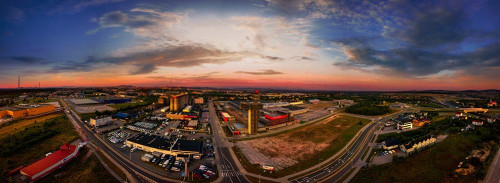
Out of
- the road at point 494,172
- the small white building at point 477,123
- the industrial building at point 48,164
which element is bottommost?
the road at point 494,172

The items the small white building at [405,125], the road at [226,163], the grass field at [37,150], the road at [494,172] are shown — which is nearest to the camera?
the road at [494,172]

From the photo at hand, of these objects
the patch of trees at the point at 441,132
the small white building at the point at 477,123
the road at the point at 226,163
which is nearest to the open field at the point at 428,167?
the patch of trees at the point at 441,132

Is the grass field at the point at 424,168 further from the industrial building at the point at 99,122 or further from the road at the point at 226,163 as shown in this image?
the industrial building at the point at 99,122

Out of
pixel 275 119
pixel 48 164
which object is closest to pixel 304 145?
pixel 275 119

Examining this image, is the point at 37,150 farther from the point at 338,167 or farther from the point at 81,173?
the point at 338,167

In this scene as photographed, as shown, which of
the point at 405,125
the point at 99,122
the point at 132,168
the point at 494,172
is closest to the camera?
the point at 494,172

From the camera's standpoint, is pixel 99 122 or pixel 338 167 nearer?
pixel 338 167
